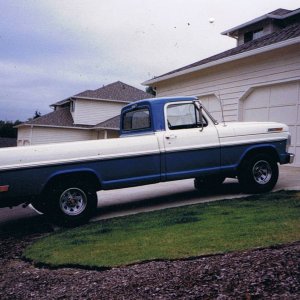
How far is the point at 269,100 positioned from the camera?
12602mm

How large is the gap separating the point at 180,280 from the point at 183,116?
461 centimetres

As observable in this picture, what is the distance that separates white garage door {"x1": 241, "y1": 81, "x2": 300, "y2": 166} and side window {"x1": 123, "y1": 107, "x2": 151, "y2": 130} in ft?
17.8

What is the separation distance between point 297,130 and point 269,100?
1562mm

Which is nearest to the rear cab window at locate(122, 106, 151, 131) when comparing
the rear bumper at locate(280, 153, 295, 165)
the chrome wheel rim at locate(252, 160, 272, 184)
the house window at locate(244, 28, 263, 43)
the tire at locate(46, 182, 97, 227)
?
the tire at locate(46, 182, 97, 227)

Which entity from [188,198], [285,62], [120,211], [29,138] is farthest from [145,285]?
[29,138]

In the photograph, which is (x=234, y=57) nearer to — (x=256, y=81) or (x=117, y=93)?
(x=256, y=81)

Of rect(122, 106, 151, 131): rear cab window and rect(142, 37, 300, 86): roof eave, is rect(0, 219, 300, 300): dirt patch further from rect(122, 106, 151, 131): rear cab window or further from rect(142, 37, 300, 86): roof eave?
rect(142, 37, 300, 86): roof eave

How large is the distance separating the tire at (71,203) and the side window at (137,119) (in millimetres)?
1867

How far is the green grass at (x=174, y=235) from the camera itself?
465cm

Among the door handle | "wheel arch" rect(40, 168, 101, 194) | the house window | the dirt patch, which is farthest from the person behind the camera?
the house window

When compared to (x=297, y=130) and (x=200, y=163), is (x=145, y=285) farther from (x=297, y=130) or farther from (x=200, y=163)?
(x=297, y=130)

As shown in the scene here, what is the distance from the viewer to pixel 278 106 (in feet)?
40.0

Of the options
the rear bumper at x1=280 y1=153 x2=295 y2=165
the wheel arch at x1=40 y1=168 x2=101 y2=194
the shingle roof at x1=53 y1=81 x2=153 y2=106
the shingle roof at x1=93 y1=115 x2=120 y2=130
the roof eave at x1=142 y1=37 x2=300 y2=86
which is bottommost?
the wheel arch at x1=40 y1=168 x2=101 y2=194

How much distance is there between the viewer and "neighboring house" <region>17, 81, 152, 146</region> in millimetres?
34156
